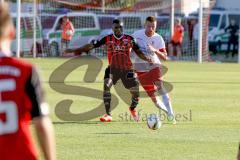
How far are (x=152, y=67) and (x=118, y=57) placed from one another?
0.67 m

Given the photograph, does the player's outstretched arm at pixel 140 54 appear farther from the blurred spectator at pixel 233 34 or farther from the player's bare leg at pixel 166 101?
the blurred spectator at pixel 233 34

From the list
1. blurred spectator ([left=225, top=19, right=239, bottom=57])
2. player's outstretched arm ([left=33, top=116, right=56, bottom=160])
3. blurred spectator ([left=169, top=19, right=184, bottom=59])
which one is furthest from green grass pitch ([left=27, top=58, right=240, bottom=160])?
blurred spectator ([left=225, top=19, right=239, bottom=57])

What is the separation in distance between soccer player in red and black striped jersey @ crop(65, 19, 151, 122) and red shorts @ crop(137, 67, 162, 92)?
138 millimetres

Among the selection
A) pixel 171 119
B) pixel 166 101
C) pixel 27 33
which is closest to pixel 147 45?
pixel 166 101

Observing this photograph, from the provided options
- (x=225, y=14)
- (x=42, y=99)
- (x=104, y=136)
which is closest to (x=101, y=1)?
(x=225, y=14)

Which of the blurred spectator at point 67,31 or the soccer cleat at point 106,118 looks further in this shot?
the blurred spectator at point 67,31

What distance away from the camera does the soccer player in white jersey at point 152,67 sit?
15.1m

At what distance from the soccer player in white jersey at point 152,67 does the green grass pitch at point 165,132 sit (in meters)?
0.39

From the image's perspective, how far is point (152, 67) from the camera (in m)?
15.3

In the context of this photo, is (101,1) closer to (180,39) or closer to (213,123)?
(180,39)

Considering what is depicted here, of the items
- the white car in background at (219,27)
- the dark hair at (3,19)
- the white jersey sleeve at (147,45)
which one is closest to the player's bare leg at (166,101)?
the white jersey sleeve at (147,45)

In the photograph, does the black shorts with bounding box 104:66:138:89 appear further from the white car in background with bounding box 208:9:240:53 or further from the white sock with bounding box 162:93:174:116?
the white car in background with bounding box 208:9:240:53

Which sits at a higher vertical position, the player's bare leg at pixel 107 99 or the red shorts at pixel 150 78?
the red shorts at pixel 150 78

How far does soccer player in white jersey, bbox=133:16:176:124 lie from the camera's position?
15117mm
